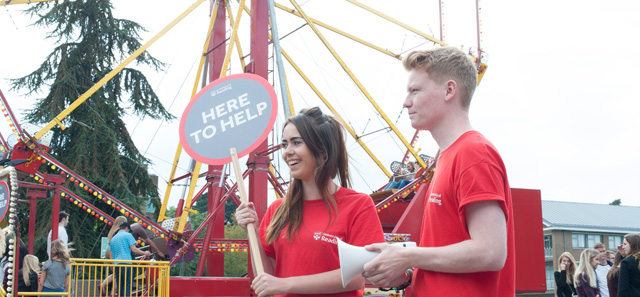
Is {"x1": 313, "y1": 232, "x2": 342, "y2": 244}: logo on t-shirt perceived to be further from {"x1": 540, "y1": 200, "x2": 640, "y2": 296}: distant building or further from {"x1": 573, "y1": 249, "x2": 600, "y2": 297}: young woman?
{"x1": 540, "y1": 200, "x2": 640, "y2": 296}: distant building

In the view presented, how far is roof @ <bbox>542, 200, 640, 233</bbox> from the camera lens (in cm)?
4694

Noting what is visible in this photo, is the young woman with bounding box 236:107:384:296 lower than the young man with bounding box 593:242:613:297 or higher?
higher

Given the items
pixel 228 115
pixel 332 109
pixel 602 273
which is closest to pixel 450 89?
pixel 228 115

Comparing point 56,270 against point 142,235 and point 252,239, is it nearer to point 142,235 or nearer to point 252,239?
point 142,235

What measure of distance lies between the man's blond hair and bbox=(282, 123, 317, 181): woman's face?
0.79 m

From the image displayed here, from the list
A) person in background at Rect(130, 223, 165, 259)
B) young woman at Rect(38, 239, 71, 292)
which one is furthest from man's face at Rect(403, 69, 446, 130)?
person in background at Rect(130, 223, 165, 259)

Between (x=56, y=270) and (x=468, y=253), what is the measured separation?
27.7 ft

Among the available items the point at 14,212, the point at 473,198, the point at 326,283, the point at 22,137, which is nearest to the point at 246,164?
the point at 22,137

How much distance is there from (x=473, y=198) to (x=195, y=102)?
1929 millimetres

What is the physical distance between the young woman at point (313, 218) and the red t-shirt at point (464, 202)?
600mm

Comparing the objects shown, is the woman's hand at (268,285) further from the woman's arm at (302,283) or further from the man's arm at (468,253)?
the man's arm at (468,253)

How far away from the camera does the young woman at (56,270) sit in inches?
355

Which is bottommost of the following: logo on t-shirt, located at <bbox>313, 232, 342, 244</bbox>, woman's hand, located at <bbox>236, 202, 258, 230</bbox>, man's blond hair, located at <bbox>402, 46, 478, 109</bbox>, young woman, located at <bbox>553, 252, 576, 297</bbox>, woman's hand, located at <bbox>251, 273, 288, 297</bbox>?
young woman, located at <bbox>553, 252, 576, 297</bbox>

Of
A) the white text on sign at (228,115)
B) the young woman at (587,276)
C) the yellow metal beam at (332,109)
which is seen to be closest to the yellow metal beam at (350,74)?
the yellow metal beam at (332,109)
